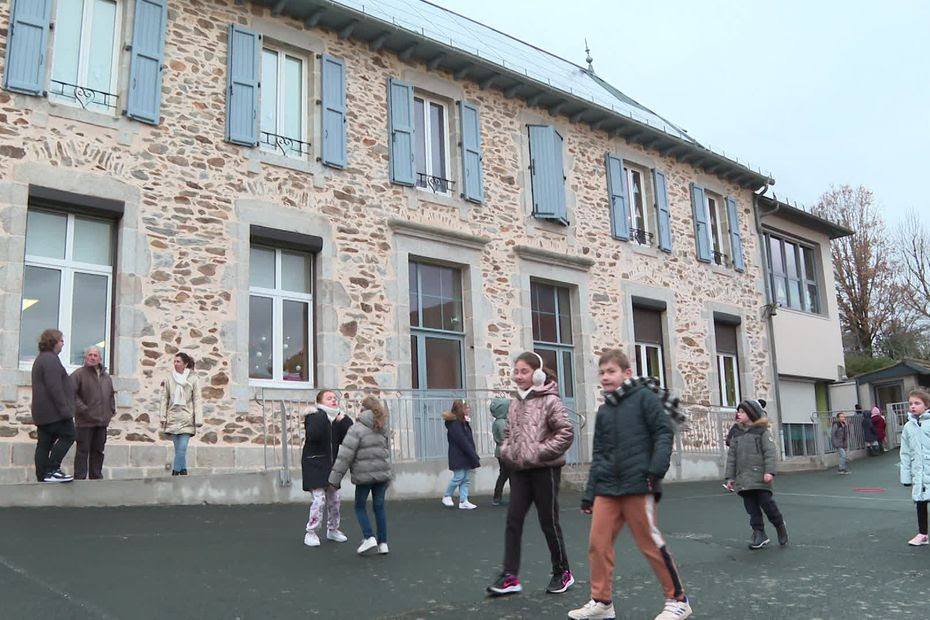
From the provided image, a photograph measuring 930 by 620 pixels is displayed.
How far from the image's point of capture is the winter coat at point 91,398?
868cm

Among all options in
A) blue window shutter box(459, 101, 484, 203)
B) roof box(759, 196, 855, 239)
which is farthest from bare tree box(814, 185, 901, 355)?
blue window shutter box(459, 101, 484, 203)

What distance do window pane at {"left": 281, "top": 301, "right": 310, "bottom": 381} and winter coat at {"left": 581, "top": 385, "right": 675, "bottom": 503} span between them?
7.30 meters

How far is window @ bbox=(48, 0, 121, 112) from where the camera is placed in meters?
10.1

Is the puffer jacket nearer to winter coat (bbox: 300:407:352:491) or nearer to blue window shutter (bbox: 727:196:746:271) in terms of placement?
winter coat (bbox: 300:407:352:491)

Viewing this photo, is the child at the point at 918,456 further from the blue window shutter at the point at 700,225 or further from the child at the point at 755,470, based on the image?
the blue window shutter at the point at 700,225

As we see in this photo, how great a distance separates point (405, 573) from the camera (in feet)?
A: 19.4

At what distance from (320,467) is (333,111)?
6424 millimetres

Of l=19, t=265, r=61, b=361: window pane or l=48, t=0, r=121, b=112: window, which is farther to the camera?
l=48, t=0, r=121, b=112: window

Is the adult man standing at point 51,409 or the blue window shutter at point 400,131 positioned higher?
the blue window shutter at point 400,131

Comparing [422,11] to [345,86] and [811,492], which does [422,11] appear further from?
[811,492]

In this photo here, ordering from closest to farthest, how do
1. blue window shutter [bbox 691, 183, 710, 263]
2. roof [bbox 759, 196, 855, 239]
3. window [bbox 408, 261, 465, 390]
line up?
window [bbox 408, 261, 465, 390] → blue window shutter [bbox 691, 183, 710, 263] → roof [bbox 759, 196, 855, 239]

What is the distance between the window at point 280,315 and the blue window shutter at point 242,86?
1.50 m

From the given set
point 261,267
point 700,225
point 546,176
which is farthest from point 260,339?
point 700,225

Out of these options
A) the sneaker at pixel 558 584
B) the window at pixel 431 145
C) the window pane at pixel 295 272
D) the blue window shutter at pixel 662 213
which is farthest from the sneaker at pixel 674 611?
the blue window shutter at pixel 662 213
